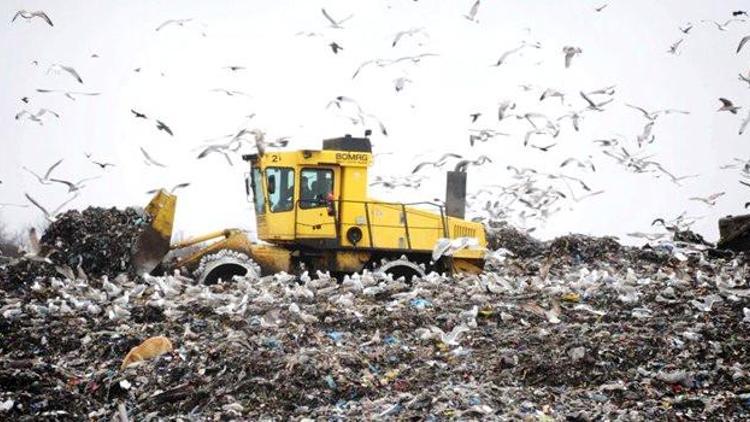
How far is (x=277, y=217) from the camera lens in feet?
36.8

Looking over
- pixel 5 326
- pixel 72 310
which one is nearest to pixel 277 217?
pixel 72 310

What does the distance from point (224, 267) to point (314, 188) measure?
1.70m

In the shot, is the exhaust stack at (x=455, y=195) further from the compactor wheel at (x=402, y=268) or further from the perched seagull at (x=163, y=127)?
the perched seagull at (x=163, y=127)

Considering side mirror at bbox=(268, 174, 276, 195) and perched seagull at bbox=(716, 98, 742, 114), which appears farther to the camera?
side mirror at bbox=(268, 174, 276, 195)

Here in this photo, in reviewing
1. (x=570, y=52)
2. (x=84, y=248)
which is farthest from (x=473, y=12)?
(x=84, y=248)

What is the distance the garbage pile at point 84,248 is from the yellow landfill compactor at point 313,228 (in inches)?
8.3

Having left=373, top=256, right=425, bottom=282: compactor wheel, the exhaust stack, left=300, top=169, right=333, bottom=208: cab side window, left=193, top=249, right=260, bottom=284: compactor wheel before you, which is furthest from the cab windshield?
the exhaust stack

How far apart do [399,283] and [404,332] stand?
6.81ft

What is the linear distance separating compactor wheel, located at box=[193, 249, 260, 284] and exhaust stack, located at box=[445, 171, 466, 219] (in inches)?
144

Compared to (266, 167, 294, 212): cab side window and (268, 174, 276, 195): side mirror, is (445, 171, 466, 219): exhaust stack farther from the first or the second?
(268, 174, 276, 195): side mirror

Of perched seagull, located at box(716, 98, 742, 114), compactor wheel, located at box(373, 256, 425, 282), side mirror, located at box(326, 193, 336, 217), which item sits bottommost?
compactor wheel, located at box(373, 256, 425, 282)

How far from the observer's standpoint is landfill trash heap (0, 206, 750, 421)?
5.32 m

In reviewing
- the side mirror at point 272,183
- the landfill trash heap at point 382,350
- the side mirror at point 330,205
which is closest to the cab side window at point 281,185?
the side mirror at point 272,183

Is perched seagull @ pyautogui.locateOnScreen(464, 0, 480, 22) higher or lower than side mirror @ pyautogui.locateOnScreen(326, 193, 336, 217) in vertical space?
→ higher
